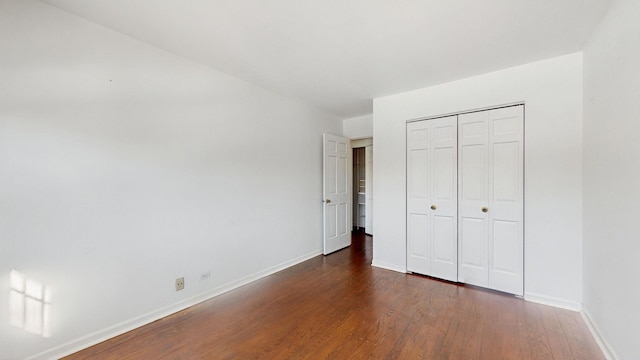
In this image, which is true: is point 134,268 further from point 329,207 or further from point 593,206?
point 593,206

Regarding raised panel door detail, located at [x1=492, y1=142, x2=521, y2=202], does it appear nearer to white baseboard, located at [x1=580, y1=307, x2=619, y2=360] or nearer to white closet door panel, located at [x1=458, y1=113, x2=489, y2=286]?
white closet door panel, located at [x1=458, y1=113, x2=489, y2=286]

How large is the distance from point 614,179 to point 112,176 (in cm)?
388

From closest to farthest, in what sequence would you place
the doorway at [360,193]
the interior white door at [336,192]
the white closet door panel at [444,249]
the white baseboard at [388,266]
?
the white closet door panel at [444,249] → the white baseboard at [388,266] → the interior white door at [336,192] → the doorway at [360,193]

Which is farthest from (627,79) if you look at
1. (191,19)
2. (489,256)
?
(191,19)

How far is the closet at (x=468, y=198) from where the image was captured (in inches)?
109

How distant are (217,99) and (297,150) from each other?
1.45 meters

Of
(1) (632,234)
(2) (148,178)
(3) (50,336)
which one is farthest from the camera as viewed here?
(2) (148,178)

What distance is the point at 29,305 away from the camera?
171cm

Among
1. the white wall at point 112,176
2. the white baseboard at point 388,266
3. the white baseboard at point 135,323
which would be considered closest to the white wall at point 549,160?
the white baseboard at point 388,266

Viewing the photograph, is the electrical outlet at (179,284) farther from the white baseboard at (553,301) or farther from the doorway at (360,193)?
the doorway at (360,193)

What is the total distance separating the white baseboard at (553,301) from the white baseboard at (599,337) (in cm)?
7

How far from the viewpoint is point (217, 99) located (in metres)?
2.86

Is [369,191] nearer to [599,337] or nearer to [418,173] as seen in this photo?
[418,173]

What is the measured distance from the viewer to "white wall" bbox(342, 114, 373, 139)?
4.69 meters
